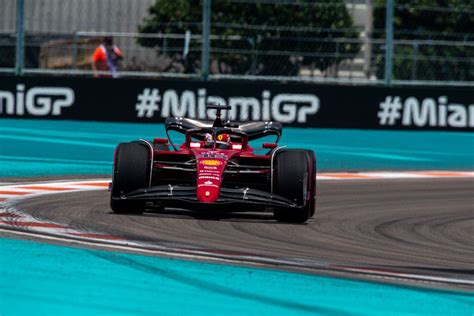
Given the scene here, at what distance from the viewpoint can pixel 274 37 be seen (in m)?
20.9

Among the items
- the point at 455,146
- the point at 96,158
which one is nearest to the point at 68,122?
the point at 96,158

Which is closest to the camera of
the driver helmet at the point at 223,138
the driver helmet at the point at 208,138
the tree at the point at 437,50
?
the driver helmet at the point at 208,138

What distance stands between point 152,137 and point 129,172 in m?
9.68

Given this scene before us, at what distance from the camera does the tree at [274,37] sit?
20.8 meters

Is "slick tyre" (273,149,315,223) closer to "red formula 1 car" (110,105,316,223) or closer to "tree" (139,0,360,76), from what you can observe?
"red formula 1 car" (110,105,316,223)

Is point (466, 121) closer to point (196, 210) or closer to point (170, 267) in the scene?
point (196, 210)

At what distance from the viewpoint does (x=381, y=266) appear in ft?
26.5

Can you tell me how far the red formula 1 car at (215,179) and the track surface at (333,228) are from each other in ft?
0.49

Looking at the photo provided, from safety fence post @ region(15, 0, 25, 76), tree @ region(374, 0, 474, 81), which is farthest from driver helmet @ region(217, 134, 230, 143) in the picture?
tree @ region(374, 0, 474, 81)

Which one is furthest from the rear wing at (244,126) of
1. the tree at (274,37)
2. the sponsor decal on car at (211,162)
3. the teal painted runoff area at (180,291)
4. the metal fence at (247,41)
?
the tree at (274,37)

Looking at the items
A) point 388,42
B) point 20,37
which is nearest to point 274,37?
point 388,42

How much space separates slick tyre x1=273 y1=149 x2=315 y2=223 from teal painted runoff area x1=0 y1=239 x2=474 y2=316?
237 cm

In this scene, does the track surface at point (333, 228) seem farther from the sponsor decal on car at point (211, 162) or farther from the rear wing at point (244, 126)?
the rear wing at point (244, 126)

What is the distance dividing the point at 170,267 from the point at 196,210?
336cm
